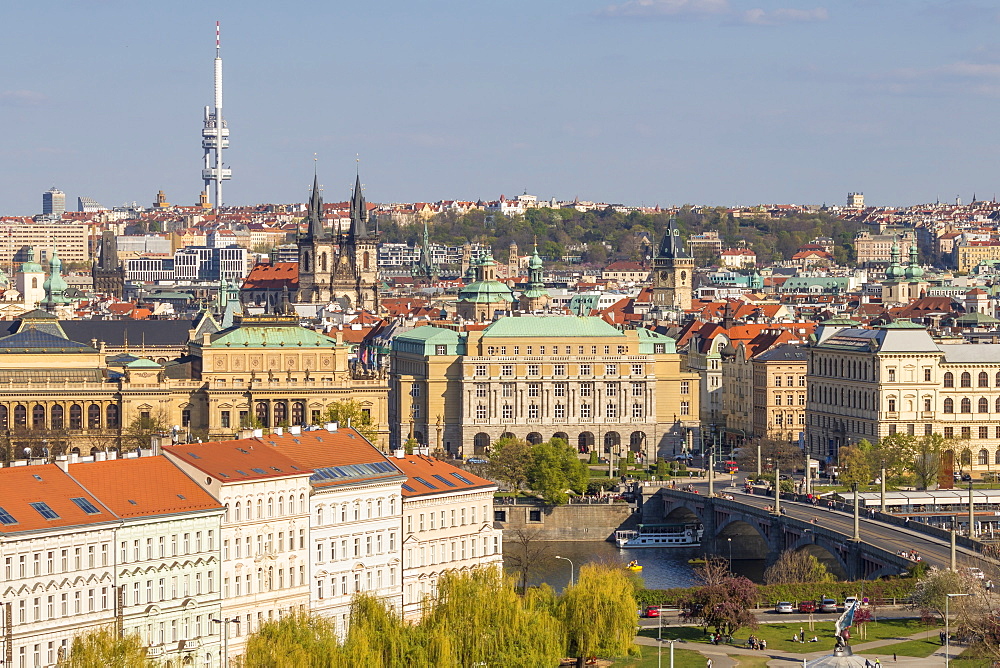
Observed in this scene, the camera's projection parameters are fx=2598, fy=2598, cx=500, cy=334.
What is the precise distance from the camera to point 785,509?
10106cm

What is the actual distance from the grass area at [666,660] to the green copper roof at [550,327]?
6275 cm

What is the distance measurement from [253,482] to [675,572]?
3052 centimetres

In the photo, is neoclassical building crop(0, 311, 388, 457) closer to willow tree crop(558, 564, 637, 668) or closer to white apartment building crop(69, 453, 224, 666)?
willow tree crop(558, 564, 637, 668)

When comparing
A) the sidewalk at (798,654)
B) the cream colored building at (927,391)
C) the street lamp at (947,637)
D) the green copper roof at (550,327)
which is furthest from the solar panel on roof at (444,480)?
the green copper roof at (550,327)

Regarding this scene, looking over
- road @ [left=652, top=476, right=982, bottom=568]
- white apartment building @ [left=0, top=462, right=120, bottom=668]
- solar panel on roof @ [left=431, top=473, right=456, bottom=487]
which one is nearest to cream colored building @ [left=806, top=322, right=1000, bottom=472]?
road @ [left=652, top=476, right=982, bottom=568]

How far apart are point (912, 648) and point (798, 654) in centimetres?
314

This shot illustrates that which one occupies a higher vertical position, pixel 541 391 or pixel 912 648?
pixel 541 391

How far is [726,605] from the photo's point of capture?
74.3m

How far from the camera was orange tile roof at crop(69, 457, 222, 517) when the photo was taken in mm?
67188

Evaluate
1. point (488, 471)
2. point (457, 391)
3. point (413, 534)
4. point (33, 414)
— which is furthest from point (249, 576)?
point (457, 391)

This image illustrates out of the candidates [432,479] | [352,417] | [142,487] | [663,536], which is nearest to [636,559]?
[663,536]

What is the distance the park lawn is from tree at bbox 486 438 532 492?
139 ft

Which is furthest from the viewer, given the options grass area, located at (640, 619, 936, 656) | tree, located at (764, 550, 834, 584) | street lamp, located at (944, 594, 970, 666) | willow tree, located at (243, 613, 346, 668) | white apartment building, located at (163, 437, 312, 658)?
tree, located at (764, 550, 834, 584)

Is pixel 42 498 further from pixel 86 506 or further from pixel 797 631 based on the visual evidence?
pixel 797 631
